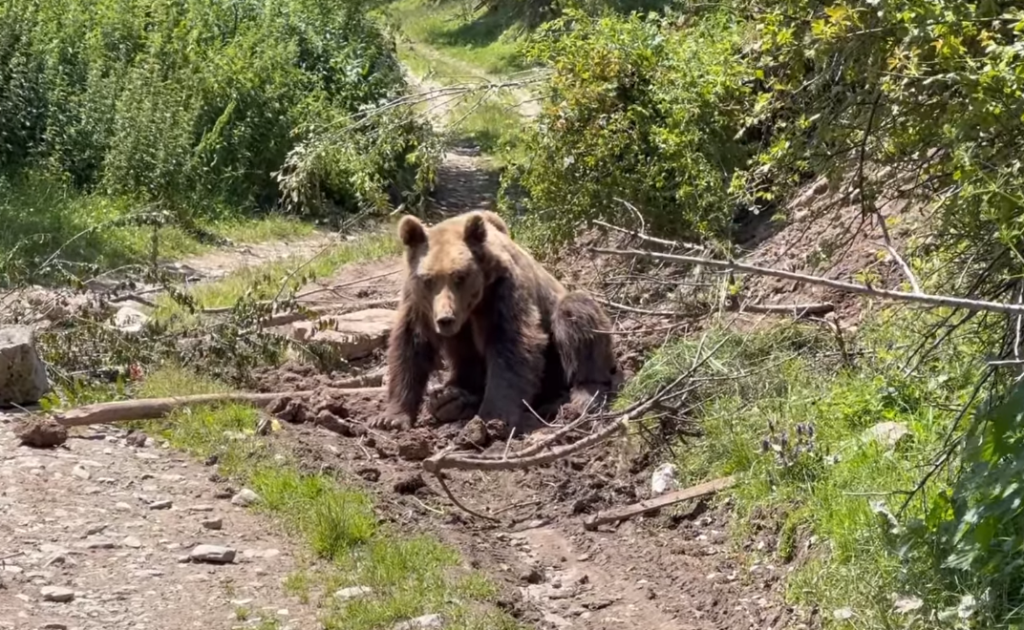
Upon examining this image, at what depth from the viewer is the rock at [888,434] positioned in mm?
6001

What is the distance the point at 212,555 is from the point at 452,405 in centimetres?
301

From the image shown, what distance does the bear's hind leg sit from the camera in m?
8.84

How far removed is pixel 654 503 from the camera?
6.96 m

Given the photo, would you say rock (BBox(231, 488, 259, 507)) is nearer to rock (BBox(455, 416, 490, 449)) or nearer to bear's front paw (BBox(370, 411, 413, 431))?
rock (BBox(455, 416, 490, 449))

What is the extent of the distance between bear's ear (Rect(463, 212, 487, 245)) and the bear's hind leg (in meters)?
0.70

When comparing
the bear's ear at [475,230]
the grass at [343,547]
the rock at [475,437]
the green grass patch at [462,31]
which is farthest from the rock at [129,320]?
the green grass patch at [462,31]

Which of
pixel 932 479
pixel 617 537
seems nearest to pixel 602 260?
pixel 617 537

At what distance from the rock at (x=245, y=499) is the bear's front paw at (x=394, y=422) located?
1.69 metres

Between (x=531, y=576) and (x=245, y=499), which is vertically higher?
(x=245, y=499)

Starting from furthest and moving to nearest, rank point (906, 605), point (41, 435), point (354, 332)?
point (354, 332)
point (41, 435)
point (906, 605)

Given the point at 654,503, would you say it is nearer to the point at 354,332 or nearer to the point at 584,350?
the point at 584,350

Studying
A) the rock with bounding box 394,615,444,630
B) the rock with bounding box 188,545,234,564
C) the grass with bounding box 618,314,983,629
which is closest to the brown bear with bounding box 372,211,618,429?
the grass with bounding box 618,314,983,629

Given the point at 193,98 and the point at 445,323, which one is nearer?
the point at 445,323

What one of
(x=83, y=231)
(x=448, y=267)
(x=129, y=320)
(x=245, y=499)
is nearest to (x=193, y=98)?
(x=83, y=231)
